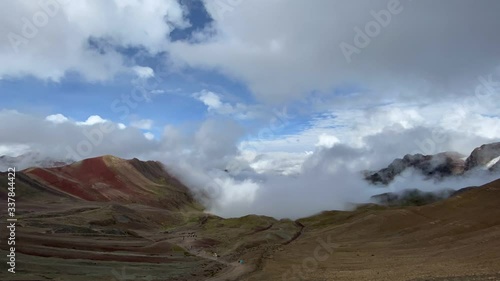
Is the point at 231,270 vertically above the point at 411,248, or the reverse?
the point at 411,248

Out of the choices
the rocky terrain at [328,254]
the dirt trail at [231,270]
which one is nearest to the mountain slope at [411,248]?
the rocky terrain at [328,254]

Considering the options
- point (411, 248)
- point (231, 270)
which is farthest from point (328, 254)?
point (231, 270)

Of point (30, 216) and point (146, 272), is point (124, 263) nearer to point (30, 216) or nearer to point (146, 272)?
point (146, 272)

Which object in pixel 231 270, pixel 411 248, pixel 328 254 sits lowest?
pixel 231 270

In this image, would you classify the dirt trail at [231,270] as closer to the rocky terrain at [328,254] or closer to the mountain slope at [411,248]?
the rocky terrain at [328,254]

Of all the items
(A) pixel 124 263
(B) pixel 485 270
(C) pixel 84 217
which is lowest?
(B) pixel 485 270

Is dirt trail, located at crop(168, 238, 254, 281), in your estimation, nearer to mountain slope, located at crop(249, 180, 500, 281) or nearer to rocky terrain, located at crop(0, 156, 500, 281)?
rocky terrain, located at crop(0, 156, 500, 281)

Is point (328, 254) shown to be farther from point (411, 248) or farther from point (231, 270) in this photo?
point (231, 270)

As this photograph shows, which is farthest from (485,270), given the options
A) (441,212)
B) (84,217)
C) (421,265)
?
(84,217)

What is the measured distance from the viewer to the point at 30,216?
143m

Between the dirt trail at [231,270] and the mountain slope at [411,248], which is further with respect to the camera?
the dirt trail at [231,270]

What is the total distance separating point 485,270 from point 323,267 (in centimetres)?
2584

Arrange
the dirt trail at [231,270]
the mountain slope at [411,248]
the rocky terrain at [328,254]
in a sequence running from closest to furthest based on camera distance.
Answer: the mountain slope at [411,248] → the rocky terrain at [328,254] → the dirt trail at [231,270]

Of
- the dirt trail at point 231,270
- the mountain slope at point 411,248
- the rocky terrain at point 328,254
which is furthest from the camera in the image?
the dirt trail at point 231,270
